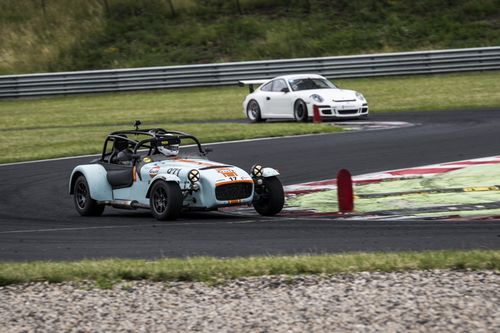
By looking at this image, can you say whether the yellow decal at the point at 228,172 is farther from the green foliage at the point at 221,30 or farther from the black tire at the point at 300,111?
the green foliage at the point at 221,30

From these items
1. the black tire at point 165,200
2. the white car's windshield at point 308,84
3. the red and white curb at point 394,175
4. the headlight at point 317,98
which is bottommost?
the red and white curb at point 394,175

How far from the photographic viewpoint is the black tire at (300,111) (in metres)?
26.0

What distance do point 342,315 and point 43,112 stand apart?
27095 mm

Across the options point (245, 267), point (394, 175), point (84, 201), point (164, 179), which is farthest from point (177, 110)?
point (245, 267)

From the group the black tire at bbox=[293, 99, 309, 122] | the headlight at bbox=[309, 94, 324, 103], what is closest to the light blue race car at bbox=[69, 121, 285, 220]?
the headlight at bbox=[309, 94, 324, 103]

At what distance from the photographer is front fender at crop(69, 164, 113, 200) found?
14180 mm

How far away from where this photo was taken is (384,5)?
45.8m

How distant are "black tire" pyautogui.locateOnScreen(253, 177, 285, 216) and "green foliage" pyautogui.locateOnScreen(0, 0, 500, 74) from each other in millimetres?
28818

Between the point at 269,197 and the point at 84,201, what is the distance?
2.91 meters

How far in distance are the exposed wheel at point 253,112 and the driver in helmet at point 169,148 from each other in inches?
519

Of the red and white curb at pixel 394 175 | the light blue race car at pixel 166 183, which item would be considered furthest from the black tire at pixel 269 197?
the red and white curb at pixel 394 175

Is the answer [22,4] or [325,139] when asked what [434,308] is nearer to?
[325,139]

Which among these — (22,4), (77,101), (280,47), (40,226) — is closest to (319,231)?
(40,226)

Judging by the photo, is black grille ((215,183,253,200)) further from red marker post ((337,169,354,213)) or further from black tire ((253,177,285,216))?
red marker post ((337,169,354,213))
